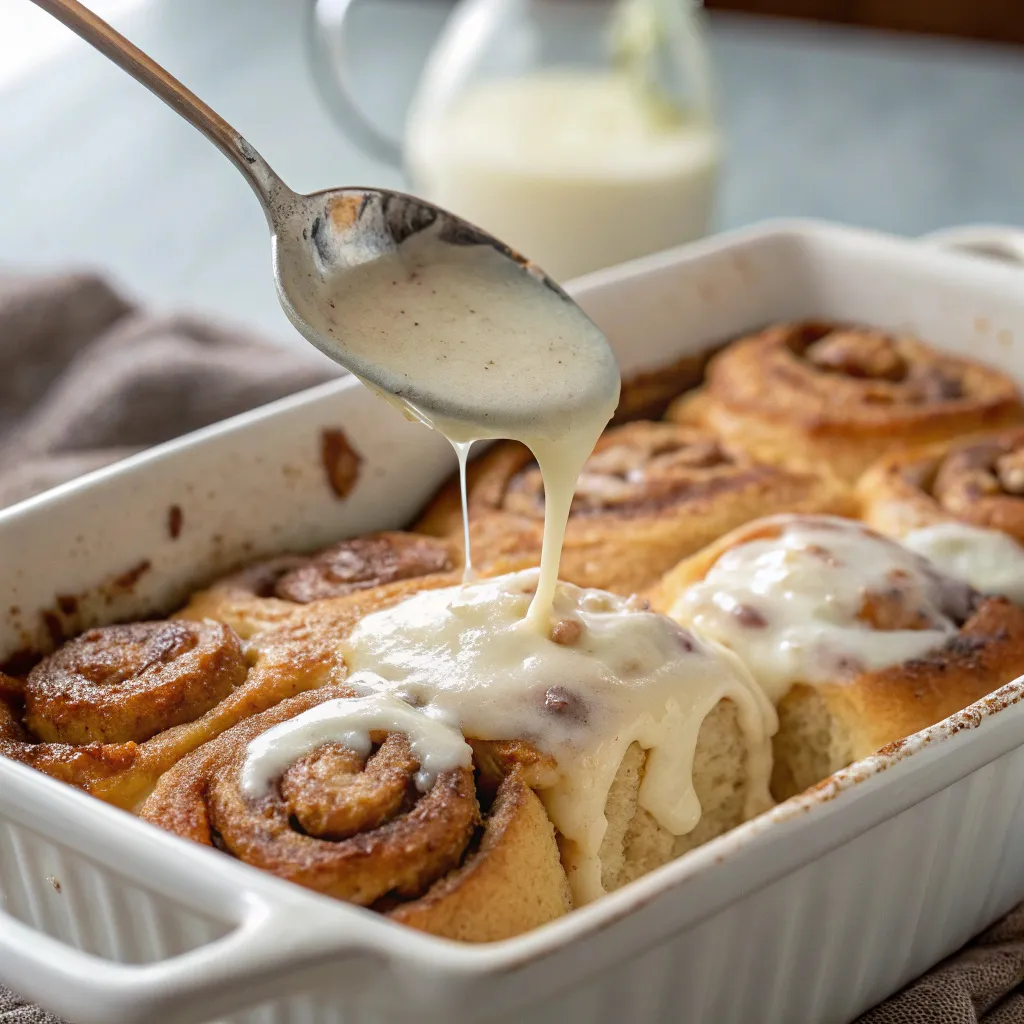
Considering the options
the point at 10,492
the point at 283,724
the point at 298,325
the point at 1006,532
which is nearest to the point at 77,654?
the point at 283,724

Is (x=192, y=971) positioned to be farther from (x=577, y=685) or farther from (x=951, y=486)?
(x=951, y=486)

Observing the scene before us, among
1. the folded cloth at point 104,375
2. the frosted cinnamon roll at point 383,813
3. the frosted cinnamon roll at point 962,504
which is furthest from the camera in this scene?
the folded cloth at point 104,375

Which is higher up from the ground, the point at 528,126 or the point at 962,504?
→ the point at 528,126

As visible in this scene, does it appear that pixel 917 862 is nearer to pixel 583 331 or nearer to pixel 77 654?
pixel 583 331

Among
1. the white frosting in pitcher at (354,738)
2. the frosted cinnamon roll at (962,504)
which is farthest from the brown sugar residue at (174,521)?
the frosted cinnamon roll at (962,504)

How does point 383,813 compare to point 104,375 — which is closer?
point 383,813

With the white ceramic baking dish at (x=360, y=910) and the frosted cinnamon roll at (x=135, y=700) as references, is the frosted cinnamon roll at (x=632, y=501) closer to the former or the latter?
the white ceramic baking dish at (x=360, y=910)

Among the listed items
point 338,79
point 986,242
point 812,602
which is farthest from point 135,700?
point 338,79

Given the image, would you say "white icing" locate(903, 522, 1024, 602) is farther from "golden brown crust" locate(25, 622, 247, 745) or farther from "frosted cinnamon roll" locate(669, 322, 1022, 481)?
"golden brown crust" locate(25, 622, 247, 745)
